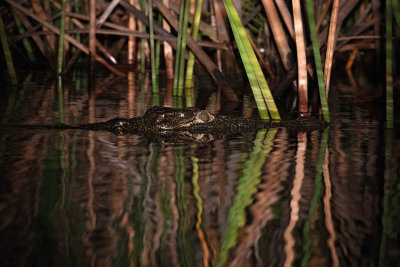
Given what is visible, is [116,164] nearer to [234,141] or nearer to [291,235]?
[234,141]

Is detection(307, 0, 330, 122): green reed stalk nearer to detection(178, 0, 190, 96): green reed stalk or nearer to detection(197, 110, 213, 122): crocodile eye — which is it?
detection(197, 110, 213, 122): crocodile eye

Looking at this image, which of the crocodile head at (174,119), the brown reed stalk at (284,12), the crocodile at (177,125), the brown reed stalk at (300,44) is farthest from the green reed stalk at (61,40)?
the brown reed stalk at (300,44)

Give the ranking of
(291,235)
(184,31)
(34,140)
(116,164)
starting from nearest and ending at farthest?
(291,235) → (116,164) → (34,140) → (184,31)

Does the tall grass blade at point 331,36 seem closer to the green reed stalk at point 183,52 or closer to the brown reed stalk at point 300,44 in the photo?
the brown reed stalk at point 300,44

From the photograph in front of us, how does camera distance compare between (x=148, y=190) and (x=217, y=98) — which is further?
(x=217, y=98)

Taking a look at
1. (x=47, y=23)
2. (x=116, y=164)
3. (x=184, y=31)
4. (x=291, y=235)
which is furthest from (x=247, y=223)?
(x=47, y=23)

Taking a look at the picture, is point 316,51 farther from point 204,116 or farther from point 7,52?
point 7,52

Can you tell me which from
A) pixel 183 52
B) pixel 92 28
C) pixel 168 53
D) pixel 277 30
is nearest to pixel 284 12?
pixel 277 30

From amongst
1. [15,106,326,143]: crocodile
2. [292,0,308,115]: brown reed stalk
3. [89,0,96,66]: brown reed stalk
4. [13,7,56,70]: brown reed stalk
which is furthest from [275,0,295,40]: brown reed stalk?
[13,7,56,70]: brown reed stalk
